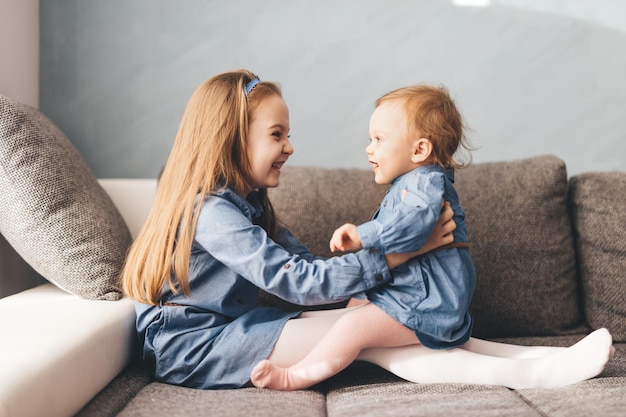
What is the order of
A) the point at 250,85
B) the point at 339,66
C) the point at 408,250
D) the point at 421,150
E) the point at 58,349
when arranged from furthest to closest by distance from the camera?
1. the point at 339,66
2. the point at 250,85
3. the point at 421,150
4. the point at 408,250
5. the point at 58,349

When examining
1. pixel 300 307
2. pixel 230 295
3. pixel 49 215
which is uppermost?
pixel 49 215

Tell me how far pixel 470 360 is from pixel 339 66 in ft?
3.45

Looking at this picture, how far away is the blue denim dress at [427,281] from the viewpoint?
3.88ft

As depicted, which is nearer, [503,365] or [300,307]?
[503,365]

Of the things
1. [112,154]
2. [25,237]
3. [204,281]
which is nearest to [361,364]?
[204,281]

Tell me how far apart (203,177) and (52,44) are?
0.92 metres

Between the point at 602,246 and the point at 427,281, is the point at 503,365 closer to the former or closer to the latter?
the point at 427,281

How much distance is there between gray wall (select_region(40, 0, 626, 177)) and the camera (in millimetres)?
1915

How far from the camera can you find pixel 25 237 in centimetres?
133

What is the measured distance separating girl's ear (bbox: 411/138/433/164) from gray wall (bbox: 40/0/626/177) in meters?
0.69

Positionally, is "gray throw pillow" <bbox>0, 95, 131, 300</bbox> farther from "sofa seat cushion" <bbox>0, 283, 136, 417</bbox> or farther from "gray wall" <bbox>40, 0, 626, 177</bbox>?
"gray wall" <bbox>40, 0, 626, 177</bbox>

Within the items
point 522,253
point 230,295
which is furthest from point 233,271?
point 522,253

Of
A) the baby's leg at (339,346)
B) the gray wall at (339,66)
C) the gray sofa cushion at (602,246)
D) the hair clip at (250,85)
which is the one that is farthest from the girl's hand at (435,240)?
the gray wall at (339,66)

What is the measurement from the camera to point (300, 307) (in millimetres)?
1555
